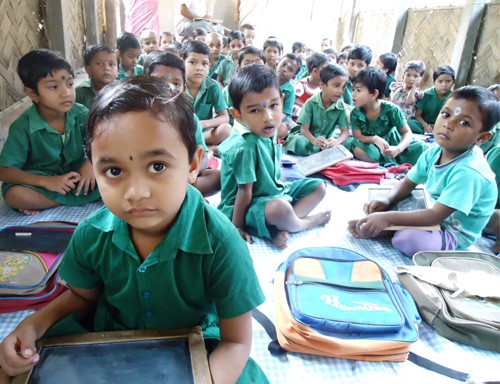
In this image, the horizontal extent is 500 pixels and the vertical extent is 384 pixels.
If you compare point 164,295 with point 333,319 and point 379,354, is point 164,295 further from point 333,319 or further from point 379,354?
point 379,354

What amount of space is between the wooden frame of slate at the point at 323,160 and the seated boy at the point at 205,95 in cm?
66

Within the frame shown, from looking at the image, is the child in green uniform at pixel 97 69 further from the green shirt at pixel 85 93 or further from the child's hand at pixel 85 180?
the child's hand at pixel 85 180

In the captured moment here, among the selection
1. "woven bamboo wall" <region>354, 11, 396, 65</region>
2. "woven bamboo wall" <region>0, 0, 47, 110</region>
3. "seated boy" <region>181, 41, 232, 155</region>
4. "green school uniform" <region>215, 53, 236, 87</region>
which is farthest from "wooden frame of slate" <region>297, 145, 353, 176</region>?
"woven bamboo wall" <region>354, 11, 396, 65</region>

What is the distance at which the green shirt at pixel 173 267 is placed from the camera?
73cm

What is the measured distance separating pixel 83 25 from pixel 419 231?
477 centimetres

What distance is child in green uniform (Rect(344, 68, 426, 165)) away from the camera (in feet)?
8.43

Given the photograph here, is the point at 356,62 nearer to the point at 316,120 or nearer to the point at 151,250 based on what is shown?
the point at 316,120

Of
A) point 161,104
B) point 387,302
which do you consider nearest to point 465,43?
point 387,302

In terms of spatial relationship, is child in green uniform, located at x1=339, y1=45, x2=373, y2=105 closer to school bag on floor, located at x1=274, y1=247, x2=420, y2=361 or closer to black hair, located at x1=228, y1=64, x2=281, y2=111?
black hair, located at x1=228, y1=64, x2=281, y2=111

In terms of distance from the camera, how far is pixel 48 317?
777mm

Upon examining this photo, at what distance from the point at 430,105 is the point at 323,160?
1977 millimetres

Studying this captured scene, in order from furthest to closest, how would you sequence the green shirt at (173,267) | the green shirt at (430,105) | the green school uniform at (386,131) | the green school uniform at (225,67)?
the green school uniform at (225,67)
the green shirt at (430,105)
the green school uniform at (386,131)
the green shirt at (173,267)

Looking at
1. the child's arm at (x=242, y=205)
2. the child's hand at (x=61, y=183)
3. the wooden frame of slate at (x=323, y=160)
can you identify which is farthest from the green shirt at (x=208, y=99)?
the child's arm at (x=242, y=205)

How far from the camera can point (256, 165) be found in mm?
1622
